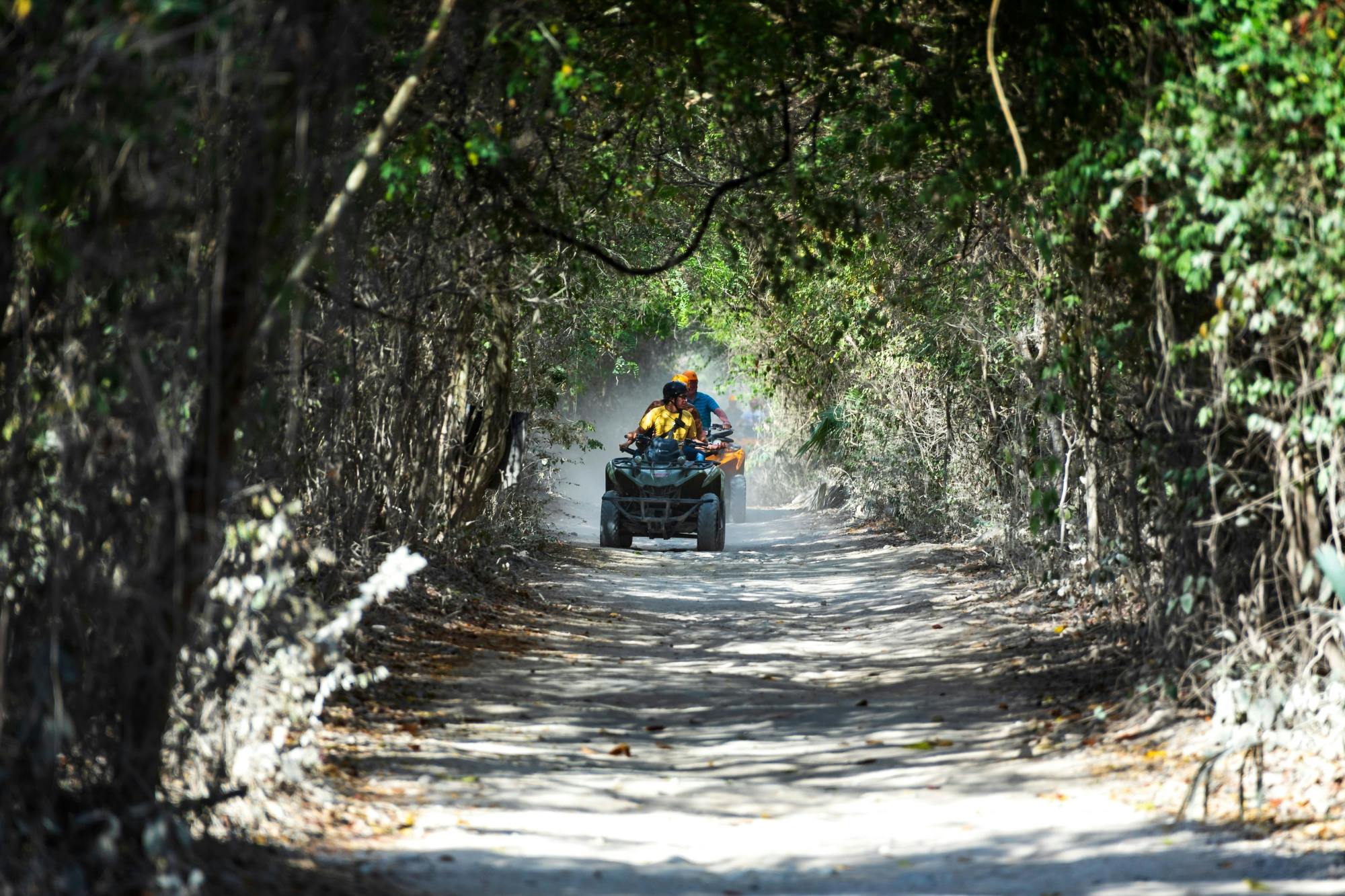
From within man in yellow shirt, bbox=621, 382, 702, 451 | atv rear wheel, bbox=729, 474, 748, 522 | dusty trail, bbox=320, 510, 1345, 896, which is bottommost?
dusty trail, bbox=320, 510, 1345, 896

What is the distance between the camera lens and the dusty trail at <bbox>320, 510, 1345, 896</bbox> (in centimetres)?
486

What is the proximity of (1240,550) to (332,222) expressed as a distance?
4523mm

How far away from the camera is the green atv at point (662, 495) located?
55.6 feet

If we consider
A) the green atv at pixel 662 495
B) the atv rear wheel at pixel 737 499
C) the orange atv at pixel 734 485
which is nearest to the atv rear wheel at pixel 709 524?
the green atv at pixel 662 495

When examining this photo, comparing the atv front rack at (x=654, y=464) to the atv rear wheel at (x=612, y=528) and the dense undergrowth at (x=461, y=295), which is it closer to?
the atv rear wheel at (x=612, y=528)

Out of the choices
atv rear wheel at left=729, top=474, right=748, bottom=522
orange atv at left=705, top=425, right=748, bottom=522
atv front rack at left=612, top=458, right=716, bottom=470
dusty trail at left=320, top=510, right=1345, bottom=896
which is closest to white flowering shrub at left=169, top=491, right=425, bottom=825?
dusty trail at left=320, top=510, right=1345, bottom=896

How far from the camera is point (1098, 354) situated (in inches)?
308

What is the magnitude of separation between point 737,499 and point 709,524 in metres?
8.61

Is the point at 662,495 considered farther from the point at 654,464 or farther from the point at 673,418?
the point at 673,418

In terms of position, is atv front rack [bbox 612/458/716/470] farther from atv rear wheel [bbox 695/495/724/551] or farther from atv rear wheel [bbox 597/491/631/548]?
atv rear wheel [bbox 597/491/631/548]

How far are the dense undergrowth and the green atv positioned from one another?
4103mm

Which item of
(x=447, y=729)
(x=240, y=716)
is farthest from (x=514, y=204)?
(x=240, y=716)

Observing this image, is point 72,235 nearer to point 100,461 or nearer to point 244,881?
point 100,461

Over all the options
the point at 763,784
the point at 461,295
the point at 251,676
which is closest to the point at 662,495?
the point at 461,295
